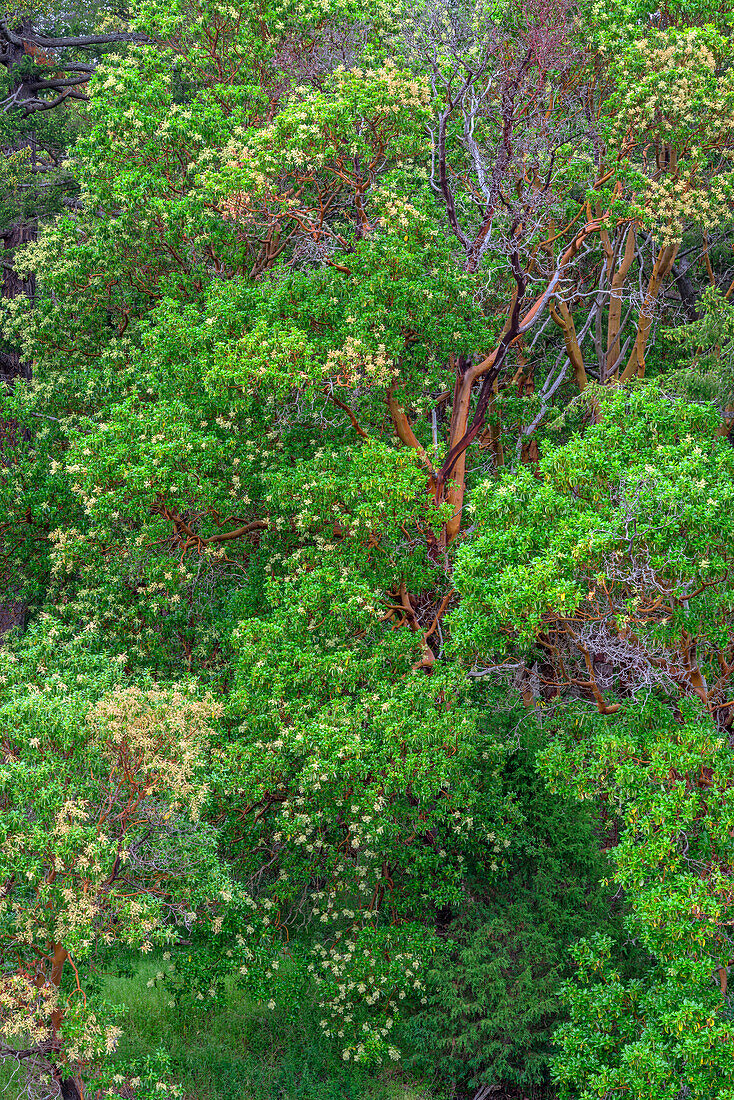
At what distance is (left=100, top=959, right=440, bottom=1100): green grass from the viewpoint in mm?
13414

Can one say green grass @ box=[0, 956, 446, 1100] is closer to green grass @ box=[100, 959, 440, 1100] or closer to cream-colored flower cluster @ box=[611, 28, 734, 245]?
green grass @ box=[100, 959, 440, 1100]

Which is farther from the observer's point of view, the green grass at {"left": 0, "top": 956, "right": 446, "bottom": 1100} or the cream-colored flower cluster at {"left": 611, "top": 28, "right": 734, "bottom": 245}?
the cream-colored flower cluster at {"left": 611, "top": 28, "right": 734, "bottom": 245}

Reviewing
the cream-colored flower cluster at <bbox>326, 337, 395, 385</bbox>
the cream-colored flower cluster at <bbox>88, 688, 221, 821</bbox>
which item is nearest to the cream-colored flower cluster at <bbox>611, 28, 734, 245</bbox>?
the cream-colored flower cluster at <bbox>326, 337, 395, 385</bbox>

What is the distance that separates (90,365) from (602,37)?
35.6 ft

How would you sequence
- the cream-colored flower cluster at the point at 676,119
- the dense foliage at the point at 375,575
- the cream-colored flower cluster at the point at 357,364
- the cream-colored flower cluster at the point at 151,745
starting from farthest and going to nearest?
the cream-colored flower cluster at the point at 676,119
the cream-colored flower cluster at the point at 357,364
the dense foliage at the point at 375,575
the cream-colored flower cluster at the point at 151,745

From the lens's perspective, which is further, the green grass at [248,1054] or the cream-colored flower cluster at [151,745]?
the green grass at [248,1054]

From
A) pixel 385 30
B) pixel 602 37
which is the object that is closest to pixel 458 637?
pixel 602 37

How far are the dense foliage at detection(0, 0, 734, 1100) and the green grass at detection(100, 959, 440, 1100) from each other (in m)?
0.13

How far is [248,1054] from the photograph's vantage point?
47.2 feet

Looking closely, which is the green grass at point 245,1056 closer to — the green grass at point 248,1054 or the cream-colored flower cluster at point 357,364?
the green grass at point 248,1054

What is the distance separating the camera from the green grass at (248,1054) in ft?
44.0

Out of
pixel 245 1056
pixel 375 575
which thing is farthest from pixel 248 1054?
pixel 375 575

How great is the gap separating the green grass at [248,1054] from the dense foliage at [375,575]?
0.42 ft

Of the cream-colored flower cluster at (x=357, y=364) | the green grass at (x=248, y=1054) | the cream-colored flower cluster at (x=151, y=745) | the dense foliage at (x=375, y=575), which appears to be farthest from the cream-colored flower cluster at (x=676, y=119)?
the green grass at (x=248, y=1054)
